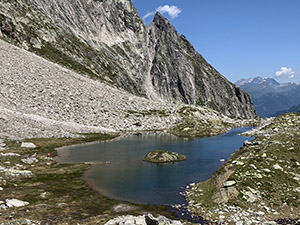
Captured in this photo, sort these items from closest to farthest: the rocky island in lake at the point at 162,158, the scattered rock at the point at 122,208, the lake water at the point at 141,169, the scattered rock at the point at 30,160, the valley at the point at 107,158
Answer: the valley at the point at 107,158, the scattered rock at the point at 122,208, the lake water at the point at 141,169, the scattered rock at the point at 30,160, the rocky island in lake at the point at 162,158

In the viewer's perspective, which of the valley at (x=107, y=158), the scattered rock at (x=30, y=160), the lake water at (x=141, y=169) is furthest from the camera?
the scattered rock at (x=30, y=160)

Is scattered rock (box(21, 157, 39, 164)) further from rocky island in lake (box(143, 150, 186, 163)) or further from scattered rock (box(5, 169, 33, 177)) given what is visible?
rocky island in lake (box(143, 150, 186, 163))

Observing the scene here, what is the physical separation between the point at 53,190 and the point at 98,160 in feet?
73.1

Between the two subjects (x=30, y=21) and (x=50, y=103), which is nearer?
(x=50, y=103)

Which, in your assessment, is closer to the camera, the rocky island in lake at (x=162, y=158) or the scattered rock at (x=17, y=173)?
the scattered rock at (x=17, y=173)

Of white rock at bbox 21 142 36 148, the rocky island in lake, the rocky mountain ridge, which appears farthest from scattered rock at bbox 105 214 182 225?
the rocky mountain ridge

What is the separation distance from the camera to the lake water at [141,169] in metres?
35.4

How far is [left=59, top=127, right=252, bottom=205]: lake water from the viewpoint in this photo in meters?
35.4

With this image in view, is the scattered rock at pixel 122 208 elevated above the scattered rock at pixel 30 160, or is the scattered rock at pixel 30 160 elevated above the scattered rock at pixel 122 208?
the scattered rock at pixel 30 160

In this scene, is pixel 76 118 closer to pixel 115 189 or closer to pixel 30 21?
pixel 115 189

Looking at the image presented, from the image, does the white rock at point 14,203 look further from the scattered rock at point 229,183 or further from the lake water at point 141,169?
the scattered rock at point 229,183

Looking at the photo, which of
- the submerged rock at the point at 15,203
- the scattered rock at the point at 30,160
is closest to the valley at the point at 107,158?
the submerged rock at the point at 15,203

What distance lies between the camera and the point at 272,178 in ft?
106

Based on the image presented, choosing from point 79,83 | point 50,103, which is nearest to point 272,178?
point 50,103
